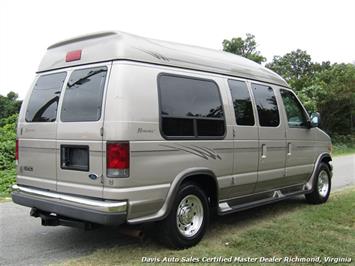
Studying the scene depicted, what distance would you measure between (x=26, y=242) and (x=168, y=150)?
2.35 meters

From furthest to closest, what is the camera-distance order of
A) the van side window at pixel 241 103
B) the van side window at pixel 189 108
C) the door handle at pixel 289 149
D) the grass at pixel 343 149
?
the grass at pixel 343 149 < the door handle at pixel 289 149 < the van side window at pixel 241 103 < the van side window at pixel 189 108

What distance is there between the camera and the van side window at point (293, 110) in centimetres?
754

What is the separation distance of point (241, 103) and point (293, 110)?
64.6 inches

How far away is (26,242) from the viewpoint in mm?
5824

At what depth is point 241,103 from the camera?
6.46 m

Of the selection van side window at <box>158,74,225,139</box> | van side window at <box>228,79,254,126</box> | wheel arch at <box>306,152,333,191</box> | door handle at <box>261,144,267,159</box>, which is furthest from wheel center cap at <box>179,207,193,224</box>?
wheel arch at <box>306,152,333,191</box>

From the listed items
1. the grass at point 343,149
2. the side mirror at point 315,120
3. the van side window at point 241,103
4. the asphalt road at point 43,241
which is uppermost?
the van side window at point 241,103

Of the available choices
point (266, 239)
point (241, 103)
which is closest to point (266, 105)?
point (241, 103)

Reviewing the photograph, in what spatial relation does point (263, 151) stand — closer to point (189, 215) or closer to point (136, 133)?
point (189, 215)

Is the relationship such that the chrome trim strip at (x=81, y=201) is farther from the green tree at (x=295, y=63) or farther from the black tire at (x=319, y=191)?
the green tree at (x=295, y=63)

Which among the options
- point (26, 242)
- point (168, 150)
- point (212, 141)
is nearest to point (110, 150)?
point (168, 150)

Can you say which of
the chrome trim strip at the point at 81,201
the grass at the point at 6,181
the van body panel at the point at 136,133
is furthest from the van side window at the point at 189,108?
the grass at the point at 6,181

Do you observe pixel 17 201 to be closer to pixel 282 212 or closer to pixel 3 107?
pixel 282 212

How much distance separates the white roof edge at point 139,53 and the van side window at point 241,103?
161 millimetres
